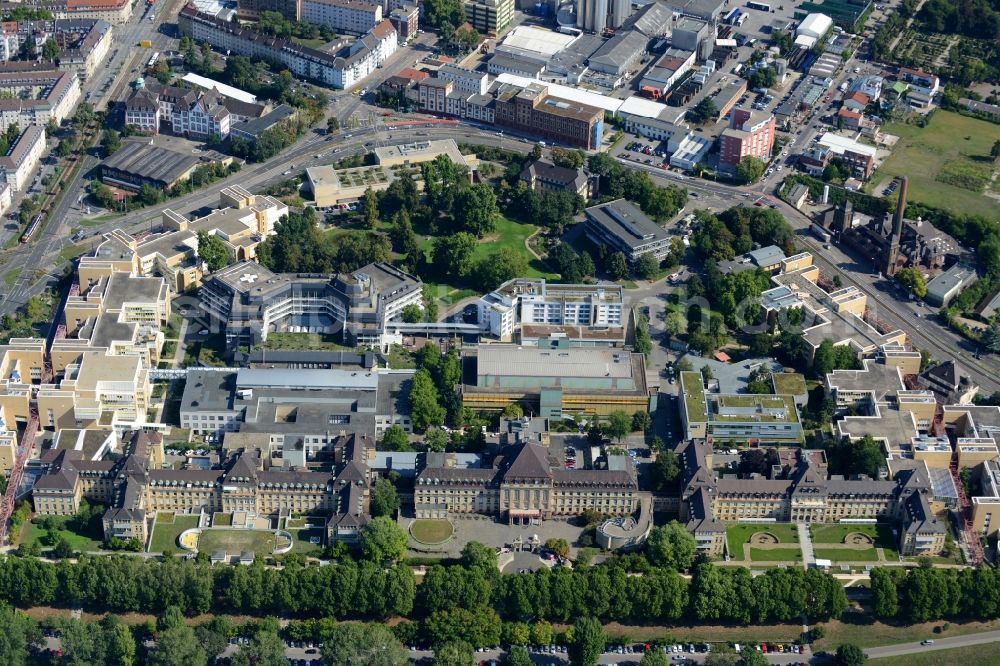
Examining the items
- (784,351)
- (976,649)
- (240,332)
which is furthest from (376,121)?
(976,649)

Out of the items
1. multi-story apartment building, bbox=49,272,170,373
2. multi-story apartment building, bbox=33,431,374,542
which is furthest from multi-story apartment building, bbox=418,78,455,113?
multi-story apartment building, bbox=33,431,374,542

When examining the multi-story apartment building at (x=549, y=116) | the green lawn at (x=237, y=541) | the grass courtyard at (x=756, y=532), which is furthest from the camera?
the multi-story apartment building at (x=549, y=116)

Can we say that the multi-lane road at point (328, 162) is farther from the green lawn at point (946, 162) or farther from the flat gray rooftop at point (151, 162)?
the green lawn at point (946, 162)

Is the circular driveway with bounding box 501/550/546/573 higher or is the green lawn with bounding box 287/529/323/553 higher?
the green lawn with bounding box 287/529/323/553

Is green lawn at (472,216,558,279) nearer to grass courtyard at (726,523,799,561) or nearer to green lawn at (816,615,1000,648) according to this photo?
grass courtyard at (726,523,799,561)

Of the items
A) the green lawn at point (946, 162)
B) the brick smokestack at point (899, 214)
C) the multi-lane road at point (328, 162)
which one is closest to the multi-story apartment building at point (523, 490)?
the multi-lane road at point (328, 162)

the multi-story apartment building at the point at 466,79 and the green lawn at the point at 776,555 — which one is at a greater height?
the multi-story apartment building at the point at 466,79

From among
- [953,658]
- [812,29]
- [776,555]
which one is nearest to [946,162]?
[812,29]
